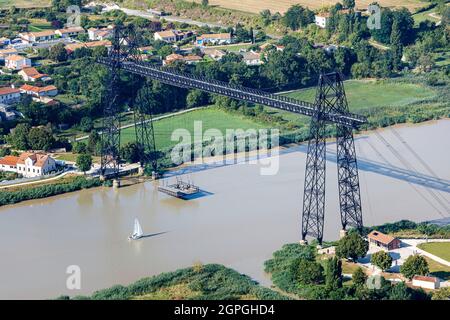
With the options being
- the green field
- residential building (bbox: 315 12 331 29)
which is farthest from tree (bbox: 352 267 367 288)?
residential building (bbox: 315 12 331 29)

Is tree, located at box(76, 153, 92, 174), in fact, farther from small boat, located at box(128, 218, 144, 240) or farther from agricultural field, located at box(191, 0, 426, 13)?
agricultural field, located at box(191, 0, 426, 13)

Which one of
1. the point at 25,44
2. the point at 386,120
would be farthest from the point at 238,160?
the point at 25,44

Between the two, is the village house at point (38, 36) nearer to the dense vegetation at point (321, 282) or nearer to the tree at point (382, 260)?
the dense vegetation at point (321, 282)

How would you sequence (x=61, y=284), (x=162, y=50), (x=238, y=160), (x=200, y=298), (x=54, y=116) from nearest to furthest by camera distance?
(x=200, y=298)
(x=61, y=284)
(x=238, y=160)
(x=54, y=116)
(x=162, y=50)

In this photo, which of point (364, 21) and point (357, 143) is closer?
point (357, 143)

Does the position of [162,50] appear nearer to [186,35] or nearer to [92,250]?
[186,35]

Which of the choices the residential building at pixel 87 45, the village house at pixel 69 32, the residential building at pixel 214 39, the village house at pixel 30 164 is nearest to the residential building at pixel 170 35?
the residential building at pixel 214 39

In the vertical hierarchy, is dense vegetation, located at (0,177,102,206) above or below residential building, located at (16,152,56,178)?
below
